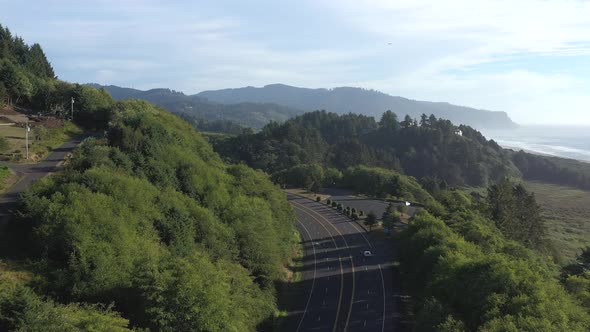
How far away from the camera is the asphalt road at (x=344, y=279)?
35869mm

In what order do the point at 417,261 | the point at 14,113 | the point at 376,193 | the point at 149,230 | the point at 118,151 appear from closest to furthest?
the point at 149,230
the point at 118,151
the point at 417,261
the point at 14,113
the point at 376,193

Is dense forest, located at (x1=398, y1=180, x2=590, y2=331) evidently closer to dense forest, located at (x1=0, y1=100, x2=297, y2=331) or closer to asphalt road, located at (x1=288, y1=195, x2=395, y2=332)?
asphalt road, located at (x1=288, y1=195, x2=395, y2=332)

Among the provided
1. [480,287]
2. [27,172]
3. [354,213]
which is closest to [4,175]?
[27,172]

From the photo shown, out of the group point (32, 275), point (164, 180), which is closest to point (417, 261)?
point (164, 180)

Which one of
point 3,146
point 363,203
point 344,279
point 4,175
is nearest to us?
point 4,175

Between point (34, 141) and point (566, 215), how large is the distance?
11473 centimetres

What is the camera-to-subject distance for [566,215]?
4277 inches

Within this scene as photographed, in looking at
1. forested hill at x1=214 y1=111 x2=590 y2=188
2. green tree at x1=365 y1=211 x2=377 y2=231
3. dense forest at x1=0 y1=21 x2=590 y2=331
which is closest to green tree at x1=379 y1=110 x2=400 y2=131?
forested hill at x1=214 y1=111 x2=590 y2=188

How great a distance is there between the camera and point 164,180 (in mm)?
34594

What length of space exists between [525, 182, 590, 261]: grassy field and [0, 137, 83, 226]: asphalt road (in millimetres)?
70983

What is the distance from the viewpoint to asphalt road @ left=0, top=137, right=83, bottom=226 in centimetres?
2686

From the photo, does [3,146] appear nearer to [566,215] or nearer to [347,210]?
[347,210]

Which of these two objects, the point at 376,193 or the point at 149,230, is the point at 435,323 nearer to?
the point at 149,230

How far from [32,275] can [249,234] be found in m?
18.7
